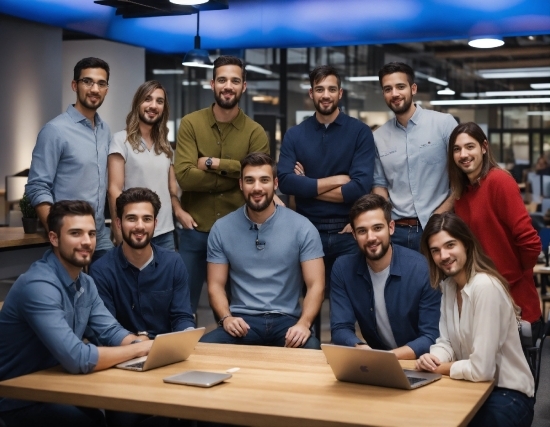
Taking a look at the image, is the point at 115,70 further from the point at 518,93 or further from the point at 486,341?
the point at 486,341

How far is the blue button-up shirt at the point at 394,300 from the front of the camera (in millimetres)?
3539

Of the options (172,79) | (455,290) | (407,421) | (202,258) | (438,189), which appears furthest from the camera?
(172,79)

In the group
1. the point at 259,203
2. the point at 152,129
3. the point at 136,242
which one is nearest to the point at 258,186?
the point at 259,203

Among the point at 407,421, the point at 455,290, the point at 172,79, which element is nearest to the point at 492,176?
the point at 455,290

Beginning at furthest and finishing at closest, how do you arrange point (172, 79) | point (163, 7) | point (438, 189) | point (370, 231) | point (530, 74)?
point (172, 79), point (530, 74), point (163, 7), point (438, 189), point (370, 231)

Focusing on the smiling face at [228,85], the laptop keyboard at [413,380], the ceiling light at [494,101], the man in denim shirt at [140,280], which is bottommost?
the laptop keyboard at [413,380]

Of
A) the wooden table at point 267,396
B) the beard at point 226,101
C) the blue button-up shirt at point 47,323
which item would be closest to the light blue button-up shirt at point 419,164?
the beard at point 226,101

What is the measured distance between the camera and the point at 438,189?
423 centimetres

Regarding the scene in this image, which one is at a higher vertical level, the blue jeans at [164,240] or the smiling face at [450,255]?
the smiling face at [450,255]

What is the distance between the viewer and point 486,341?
2781mm

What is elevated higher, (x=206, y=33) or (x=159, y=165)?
(x=206, y=33)

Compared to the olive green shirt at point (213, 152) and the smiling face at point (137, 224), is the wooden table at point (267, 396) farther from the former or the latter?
the olive green shirt at point (213, 152)

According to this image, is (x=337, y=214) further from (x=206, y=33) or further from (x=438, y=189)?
(x=206, y=33)

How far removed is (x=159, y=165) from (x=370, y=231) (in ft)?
4.75
